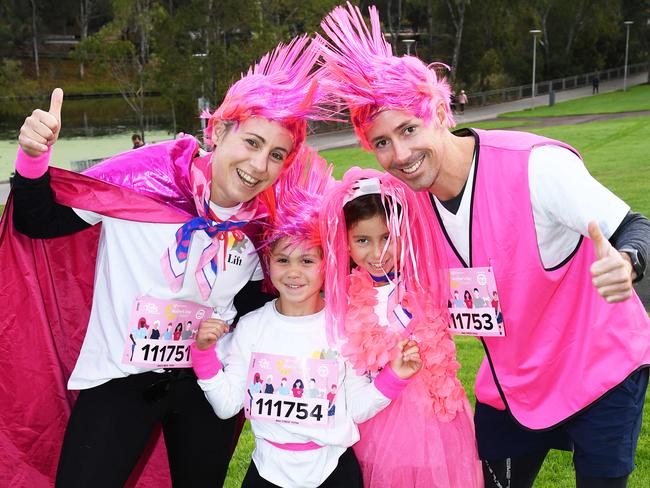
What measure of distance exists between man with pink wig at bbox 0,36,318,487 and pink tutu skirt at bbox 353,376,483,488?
1.87ft

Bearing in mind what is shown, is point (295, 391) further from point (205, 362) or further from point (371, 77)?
point (371, 77)

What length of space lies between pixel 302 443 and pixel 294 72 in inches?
51.3

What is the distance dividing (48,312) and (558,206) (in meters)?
1.97

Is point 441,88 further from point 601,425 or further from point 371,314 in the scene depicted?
point 601,425

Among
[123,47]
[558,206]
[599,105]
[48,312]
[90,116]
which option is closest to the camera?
[558,206]

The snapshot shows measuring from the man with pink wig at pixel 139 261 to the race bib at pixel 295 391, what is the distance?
1.02ft

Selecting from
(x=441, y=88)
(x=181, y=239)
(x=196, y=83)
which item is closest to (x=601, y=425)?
(x=441, y=88)

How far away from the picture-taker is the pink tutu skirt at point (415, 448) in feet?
8.80

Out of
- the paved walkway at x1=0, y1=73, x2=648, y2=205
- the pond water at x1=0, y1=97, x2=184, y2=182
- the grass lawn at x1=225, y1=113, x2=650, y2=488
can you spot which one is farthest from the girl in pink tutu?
the pond water at x1=0, y1=97, x2=184, y2=182

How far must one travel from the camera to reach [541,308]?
2.41m

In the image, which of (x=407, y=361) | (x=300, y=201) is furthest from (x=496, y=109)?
(x=407, y=361)

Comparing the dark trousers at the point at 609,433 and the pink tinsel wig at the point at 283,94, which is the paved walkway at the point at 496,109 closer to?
the pink tinsel wig at the point at 283,94

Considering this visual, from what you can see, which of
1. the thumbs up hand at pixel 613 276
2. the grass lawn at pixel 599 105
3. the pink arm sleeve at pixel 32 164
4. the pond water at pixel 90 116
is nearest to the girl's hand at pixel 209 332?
the pink arm sleeve at pixel 32 164

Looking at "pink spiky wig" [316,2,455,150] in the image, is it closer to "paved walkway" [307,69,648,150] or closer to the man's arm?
the man's arm
